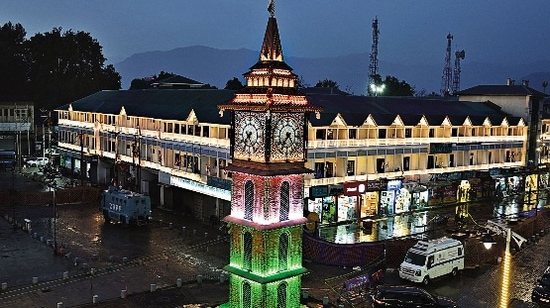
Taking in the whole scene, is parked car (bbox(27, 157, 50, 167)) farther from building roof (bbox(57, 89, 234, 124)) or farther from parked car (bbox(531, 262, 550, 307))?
parked car (bbox(531, 262, 550, 307))

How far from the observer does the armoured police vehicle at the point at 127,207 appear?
178 ft

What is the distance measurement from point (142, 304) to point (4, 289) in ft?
30.0

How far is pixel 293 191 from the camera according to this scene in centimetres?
2547

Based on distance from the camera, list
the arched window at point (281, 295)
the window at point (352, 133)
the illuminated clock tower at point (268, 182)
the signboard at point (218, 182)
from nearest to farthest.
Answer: the illuminated clock tower at point (268, 182)
the arched window at point (281, 295)
the signboard at point (218, 182)
the window at point (352, 133)

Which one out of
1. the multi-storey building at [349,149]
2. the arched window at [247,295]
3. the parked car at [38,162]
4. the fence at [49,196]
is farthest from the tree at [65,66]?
the arched window at [247,295]

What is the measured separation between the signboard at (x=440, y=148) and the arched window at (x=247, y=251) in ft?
140

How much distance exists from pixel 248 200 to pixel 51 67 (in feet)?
417

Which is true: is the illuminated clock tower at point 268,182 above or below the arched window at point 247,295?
above

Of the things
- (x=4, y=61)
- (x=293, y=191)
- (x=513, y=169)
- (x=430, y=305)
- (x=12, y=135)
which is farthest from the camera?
(x=4, y=61)

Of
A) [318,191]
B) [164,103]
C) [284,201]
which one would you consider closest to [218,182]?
[318,191]

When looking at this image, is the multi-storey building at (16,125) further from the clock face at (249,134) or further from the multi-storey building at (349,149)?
the clock face at (249,134)

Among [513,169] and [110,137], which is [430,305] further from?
[110,137]

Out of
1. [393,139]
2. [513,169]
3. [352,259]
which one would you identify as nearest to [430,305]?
[352,259]

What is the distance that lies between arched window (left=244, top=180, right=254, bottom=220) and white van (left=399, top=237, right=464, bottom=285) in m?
17.3
